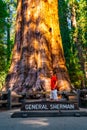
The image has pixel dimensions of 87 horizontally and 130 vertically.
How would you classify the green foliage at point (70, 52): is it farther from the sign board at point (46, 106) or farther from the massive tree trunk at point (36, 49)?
the sign board at point (46, 106)

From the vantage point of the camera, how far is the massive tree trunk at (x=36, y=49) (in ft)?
83.2

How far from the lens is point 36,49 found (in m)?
26.4

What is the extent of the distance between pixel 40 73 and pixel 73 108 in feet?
26.1

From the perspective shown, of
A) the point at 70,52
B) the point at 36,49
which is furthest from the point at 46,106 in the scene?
the point at 70,52

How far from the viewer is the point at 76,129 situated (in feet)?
40.1

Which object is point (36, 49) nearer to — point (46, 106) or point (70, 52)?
point (46, 106)

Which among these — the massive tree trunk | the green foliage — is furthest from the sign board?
the green foliage

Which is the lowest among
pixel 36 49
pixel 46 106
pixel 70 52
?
pixel 46 106

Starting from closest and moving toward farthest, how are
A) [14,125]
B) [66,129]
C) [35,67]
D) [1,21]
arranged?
[66,129], [14,125], [35,67], [1,21]

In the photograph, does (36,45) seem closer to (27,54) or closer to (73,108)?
(27,54)

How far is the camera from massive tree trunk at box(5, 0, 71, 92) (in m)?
25.4

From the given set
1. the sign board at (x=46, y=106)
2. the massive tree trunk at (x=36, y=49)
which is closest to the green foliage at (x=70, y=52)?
the massive tree trunk at (x=36, y=49)

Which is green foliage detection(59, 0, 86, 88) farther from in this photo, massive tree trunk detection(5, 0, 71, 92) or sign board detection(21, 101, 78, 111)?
sign board detection(21, 101, 78, 111)

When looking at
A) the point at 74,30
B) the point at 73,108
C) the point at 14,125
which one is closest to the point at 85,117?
the point at 73,108
